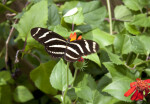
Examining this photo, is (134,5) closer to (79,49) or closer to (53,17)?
(53,17)

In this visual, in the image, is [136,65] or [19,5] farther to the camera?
[19,5]

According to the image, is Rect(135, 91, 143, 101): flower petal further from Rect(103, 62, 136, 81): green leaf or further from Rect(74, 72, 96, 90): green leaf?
Rect(74, 72, 96, 90): green leaf

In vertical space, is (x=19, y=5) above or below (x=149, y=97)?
above

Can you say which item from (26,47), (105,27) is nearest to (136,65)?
(105,27)

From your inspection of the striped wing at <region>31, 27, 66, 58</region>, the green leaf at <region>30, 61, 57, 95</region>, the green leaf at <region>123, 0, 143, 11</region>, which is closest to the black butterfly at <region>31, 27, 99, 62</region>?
the striped wing at <region>31, 27, 66, 58</region>

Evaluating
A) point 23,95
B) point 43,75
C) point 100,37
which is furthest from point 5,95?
point 100,37

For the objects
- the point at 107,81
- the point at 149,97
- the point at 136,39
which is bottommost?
the point at 149,97

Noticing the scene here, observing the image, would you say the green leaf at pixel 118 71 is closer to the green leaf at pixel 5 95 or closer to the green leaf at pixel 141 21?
the green leaf at pixel 141 21

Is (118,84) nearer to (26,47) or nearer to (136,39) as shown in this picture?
(136,39)
